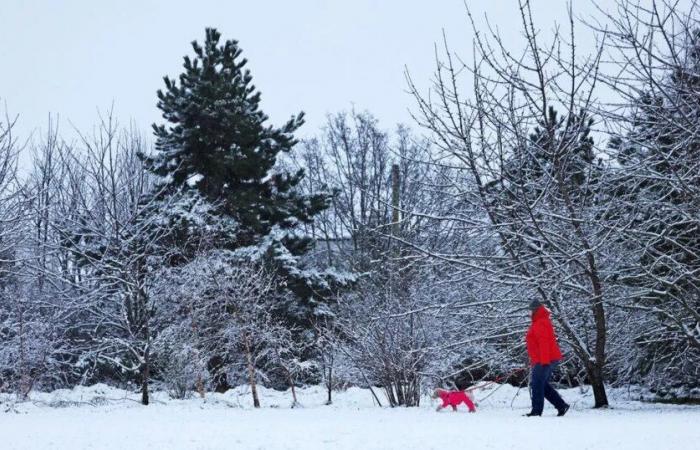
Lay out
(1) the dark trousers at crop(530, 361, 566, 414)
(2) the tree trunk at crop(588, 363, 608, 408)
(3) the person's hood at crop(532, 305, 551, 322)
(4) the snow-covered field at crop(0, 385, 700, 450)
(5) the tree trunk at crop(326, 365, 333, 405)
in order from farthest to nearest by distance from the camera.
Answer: (5) the tree trunk at crop(326, 365, 333, 405), (2) the tree trunk at crop(588, 363, 608, 408), (3) the person's hood at crop(532, 305, 551, 322), (1) the dark trousers at crop(530, 361, 566, 414), (4) the snow-covered field at crop(0, 385, 700, 450)

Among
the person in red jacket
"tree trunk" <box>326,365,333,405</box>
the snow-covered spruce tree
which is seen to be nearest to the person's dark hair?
the person in red jacket

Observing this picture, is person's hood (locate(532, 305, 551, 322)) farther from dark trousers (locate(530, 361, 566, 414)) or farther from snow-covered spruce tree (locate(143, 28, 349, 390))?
snow-covered spruce tree (locate(143, 28, 349, 390))

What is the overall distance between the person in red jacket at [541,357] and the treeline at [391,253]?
114 centimetres

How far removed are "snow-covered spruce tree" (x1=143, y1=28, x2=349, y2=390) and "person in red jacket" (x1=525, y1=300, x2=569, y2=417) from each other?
16353mm

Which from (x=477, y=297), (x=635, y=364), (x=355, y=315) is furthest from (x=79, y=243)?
(x=635, y=364)

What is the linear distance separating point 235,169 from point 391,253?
11462mm

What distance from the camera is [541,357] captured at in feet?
33.2

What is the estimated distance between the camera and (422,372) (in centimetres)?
1571

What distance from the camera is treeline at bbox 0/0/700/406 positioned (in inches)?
451

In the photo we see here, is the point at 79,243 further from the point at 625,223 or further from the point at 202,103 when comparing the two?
the point at 625,223

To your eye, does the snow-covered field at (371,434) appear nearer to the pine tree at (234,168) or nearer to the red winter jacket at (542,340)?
the red winter jacket at (542,340)

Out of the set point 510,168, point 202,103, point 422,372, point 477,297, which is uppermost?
point 202,103

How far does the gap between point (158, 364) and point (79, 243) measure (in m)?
5.33

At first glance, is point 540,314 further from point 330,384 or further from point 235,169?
point 235,169
